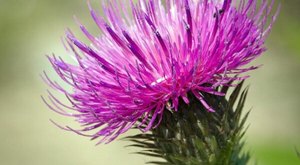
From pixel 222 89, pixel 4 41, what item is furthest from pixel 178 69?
pixel 4 41

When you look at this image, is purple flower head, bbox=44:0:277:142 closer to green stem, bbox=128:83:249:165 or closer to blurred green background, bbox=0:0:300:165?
green stem, bbox=128:83:249:165

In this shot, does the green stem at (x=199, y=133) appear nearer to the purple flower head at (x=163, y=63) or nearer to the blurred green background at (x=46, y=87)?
the purple flower head at (x=163, y=63)

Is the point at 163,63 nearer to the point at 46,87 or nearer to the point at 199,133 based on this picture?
the point at 199,133

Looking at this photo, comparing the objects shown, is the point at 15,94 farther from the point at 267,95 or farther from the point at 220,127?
the point at 220,127

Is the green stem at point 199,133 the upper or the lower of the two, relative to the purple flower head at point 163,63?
lower

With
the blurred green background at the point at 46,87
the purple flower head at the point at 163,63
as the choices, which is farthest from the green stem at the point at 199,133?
the blurred green background at the point at 46,87

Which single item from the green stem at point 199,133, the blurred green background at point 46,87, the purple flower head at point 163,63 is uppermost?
the blurred green background at point 46,87
